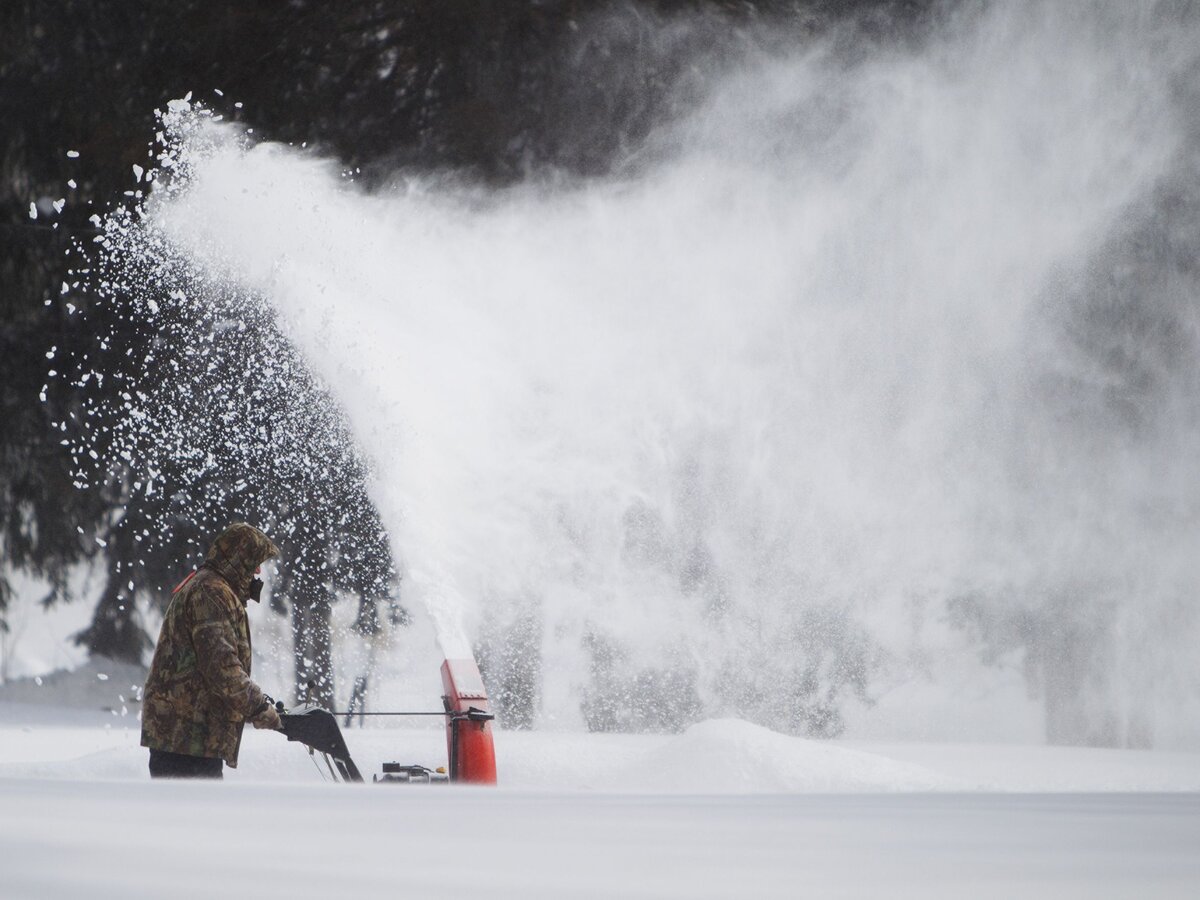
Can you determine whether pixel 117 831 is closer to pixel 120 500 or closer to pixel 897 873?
pixel 897 873

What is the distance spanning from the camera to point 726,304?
47.0 ft

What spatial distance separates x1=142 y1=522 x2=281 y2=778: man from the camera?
3.34 m

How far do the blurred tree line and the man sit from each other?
919cm

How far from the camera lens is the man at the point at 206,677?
334 cm

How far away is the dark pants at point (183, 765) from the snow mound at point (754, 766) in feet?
9.50

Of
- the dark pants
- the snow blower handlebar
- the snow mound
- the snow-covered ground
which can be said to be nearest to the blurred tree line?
the snow mound

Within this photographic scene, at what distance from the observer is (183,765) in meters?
3.40

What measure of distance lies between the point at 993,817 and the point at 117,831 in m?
0.89

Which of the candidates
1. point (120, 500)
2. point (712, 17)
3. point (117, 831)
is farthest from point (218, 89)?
point (117, 831)

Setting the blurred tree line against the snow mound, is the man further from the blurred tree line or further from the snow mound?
the blurred tree line

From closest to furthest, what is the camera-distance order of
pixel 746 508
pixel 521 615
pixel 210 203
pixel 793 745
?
1. pixel 793 745
2. pixel 210 203
3. pixel 521 615
4. pixel 746 508

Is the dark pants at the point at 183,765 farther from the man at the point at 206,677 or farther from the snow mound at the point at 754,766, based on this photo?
the snow mound at the point at 754,766

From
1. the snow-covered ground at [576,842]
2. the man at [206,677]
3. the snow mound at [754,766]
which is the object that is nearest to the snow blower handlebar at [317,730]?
the man at [206,677]

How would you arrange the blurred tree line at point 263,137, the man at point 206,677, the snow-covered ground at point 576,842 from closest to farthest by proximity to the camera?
1. the snow-covered ground at point 576,842
2. the man at point 206,677
3. the blurred tree line at point 263,137
